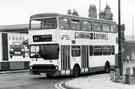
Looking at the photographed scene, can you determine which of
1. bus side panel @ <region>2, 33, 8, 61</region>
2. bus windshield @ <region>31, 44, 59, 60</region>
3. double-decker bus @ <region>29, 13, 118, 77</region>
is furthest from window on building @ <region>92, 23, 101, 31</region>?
bus side panel @ <region>2, 33, 8, 61</region>

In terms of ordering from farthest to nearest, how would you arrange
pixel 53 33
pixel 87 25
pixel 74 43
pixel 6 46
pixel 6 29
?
1. pixel 6 29
2. pixel 6 46
3. pixel 87 25
4. pixel 74 43
5. pixel 53 33

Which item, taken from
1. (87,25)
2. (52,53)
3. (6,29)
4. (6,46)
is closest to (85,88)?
(52,53)

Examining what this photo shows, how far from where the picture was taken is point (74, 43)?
82.0 feet

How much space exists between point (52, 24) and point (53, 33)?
0.62 metres

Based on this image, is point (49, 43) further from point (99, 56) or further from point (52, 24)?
point (99, 56)

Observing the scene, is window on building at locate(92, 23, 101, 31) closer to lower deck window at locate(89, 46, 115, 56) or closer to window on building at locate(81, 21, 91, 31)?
window on building at locate(81, 21, 91, 31)

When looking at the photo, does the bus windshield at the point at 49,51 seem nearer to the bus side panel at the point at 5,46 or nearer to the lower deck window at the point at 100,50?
the lower deck window at the point at 100,50

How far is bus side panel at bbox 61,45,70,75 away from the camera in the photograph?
23.5 m

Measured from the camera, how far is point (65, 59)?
2391 centimetres

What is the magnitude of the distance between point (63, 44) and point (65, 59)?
3.28 feet

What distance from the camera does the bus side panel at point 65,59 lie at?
23.5m

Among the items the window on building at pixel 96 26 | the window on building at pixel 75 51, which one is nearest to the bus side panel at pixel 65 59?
the window on building at pixel 75 51

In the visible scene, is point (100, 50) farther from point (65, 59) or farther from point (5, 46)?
Result: point (5, 46)

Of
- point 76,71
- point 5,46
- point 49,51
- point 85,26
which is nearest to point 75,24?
point 85,26
